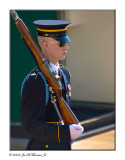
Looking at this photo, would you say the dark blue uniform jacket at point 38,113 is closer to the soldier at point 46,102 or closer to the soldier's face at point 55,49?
the soldier at point 46,102

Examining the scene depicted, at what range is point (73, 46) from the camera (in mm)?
10656

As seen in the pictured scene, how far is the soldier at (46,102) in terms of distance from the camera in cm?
366

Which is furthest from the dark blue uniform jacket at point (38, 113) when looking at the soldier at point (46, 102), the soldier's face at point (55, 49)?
the soldier's face at point (55, 49)

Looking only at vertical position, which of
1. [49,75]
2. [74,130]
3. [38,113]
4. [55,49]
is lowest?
[74,130]

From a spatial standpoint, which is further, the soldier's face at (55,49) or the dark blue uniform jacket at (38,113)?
the soldier's face at (55,49)

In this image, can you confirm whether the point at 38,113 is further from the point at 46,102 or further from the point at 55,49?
the point at 55,49

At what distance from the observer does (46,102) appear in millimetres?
3721

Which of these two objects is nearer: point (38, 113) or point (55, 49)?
point (38, 113)

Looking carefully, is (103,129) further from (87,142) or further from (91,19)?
(91,19)

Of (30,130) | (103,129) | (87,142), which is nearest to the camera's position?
(30,130)

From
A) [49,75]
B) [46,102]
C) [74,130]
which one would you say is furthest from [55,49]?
[74,130]

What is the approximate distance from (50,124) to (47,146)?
0.30 meters

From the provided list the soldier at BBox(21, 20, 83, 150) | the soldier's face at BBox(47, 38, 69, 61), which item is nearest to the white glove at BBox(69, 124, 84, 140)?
the soldier at BBox(21, 20, 83, 150)
